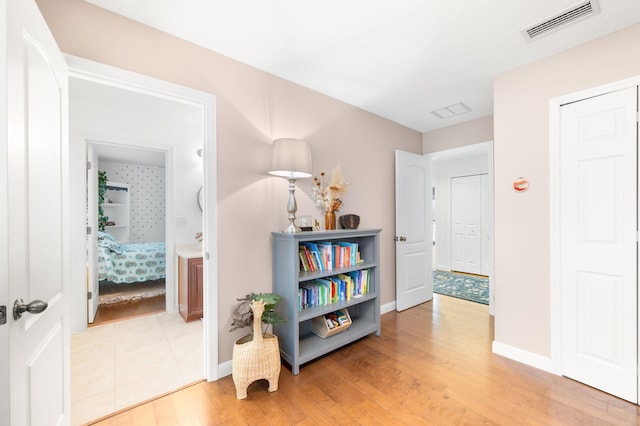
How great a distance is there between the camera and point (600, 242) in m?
1.97

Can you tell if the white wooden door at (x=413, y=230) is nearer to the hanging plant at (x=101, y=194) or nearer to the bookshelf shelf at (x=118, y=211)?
the hanging plant at (x=101, y=194)

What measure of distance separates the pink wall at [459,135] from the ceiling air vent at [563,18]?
157 centimetres

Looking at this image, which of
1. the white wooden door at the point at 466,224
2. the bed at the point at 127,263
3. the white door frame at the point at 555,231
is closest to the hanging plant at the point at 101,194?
the bed at the point at 127,263

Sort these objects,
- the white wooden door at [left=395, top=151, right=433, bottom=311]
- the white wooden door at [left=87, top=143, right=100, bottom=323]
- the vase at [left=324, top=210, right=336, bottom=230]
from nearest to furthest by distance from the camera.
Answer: the vase at [left=324, top=210, right=336, bottom=230], the white wooden door at [left=87, top=143, right=100, bottom=323], the white wooden door at [left=395, top=151, right=433, bottom=311]

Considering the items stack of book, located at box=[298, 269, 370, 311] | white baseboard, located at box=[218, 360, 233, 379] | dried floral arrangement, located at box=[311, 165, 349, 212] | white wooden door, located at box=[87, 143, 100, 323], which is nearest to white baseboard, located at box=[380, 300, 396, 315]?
stack of book, located at box=[298, 269, 370, 311]

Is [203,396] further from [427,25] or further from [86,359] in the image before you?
[427,25]

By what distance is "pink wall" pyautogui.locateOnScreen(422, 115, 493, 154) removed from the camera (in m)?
3.43

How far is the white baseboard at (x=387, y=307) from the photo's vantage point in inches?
135

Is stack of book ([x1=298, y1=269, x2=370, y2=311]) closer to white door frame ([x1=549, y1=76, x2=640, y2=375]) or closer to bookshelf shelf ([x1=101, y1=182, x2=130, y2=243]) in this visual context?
white door frame ([x1=549, y1=76, x2=640, y2=375])

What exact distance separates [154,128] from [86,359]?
2.52 metres

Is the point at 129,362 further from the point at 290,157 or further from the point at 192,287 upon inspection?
the point at 290,157

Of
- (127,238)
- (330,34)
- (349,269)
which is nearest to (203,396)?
A: (349,269)

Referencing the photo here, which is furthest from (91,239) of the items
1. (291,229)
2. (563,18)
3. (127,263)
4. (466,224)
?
(466,224)

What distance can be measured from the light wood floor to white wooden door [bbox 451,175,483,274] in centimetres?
352
